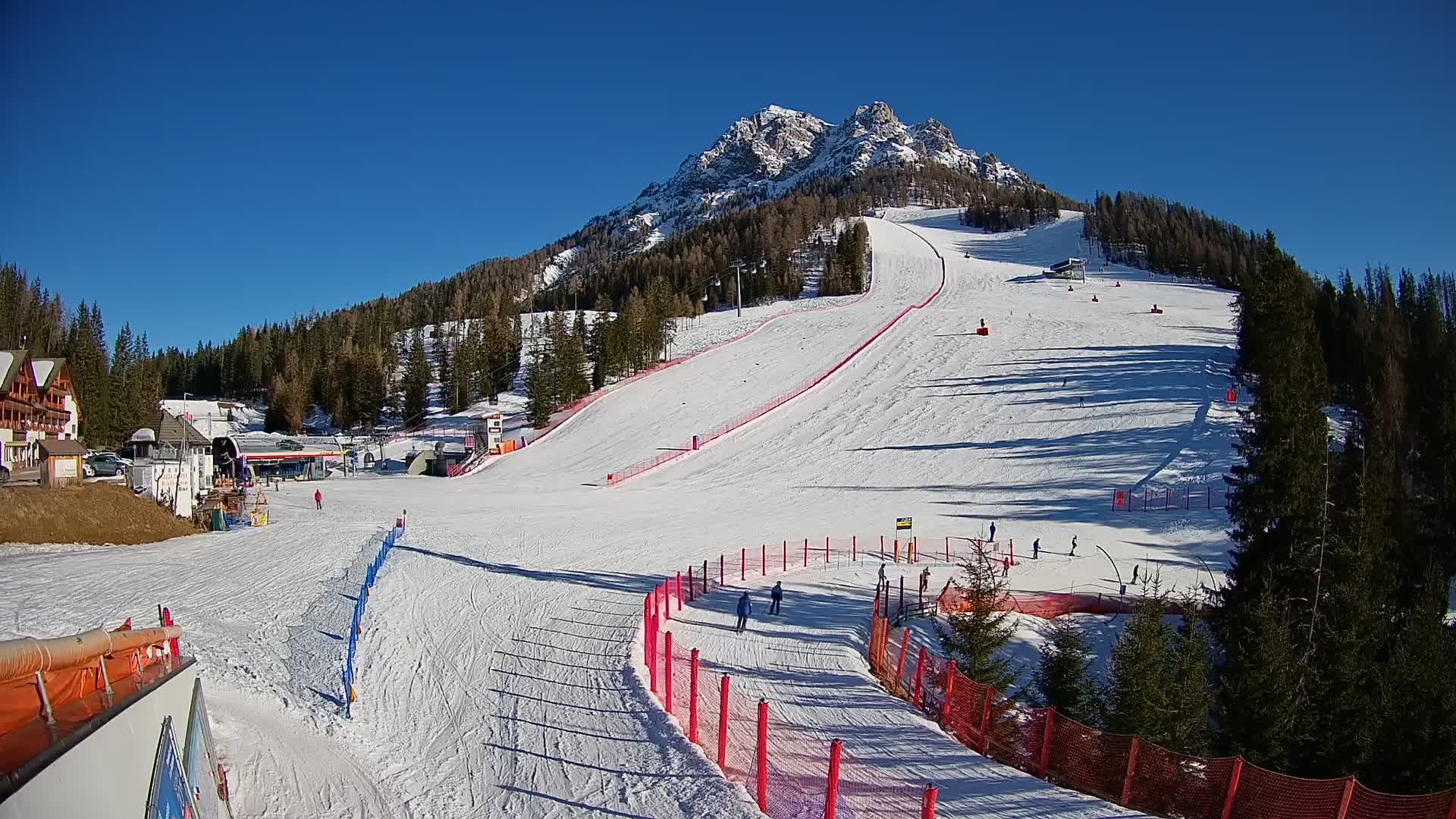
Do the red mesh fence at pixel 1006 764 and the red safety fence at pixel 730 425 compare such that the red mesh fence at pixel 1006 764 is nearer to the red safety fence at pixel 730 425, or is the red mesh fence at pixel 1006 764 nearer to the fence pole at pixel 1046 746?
the fence pole at pixel 1046 746

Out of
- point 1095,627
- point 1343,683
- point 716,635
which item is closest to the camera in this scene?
point 1343,683

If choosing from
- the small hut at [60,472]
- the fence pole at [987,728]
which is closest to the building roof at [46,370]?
the small hut at [60,472]

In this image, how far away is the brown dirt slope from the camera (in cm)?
2353

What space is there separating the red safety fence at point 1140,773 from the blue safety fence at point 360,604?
29.9 feet

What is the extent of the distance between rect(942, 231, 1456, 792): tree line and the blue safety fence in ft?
35.4

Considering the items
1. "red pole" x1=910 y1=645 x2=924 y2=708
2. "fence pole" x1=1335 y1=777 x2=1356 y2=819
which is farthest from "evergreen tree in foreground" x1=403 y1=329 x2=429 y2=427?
"fence pole" x1=1335 y1=777 x2=1356 y2=819

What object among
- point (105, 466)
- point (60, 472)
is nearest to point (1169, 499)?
point (60, 472)

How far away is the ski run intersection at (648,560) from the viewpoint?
973 centimetres

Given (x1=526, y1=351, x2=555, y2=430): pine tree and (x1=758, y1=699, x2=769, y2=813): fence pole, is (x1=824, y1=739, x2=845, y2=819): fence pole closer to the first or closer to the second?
(x1=758, y1=699, x2=769, y2=813): fence pole

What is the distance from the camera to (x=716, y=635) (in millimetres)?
16844

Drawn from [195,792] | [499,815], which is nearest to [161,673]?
[195,792]

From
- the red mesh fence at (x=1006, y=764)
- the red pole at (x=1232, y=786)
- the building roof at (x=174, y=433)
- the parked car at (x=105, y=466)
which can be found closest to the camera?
the red mesh fence at (x=1006, y=764)

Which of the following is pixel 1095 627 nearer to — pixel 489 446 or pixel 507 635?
pixel 507 635

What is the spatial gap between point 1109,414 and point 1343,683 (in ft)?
103
